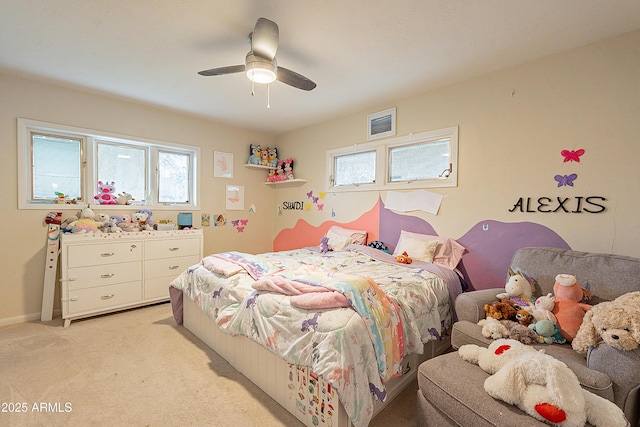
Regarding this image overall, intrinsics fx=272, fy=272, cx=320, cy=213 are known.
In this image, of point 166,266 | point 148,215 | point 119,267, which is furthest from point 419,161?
point 119,267

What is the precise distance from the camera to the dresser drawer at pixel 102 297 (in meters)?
2.82

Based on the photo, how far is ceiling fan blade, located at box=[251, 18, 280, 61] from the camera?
1.75m

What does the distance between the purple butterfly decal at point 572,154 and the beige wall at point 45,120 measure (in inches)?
161

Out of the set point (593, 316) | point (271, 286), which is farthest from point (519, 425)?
point (271, 286)

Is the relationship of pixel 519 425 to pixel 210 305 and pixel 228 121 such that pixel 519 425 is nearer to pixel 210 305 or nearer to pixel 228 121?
pixel 210 305

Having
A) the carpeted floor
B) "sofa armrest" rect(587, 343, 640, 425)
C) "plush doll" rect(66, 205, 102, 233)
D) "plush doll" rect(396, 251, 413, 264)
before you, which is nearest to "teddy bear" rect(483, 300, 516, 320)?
"sofa armrest" rect(587, 343, 640, 425)

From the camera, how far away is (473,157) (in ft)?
8.79

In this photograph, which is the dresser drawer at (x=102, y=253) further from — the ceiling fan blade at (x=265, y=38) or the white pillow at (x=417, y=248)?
the white pillow at (x=417, y=248)

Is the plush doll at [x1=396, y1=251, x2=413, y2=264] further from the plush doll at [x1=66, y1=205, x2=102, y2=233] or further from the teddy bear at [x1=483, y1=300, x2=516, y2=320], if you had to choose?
the plush doll at [x1=66, y1=205, x2=102, y2=233]

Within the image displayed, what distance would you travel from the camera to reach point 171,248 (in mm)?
3457

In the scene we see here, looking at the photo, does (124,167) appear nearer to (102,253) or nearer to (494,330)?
(102,253)

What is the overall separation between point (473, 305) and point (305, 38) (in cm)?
228

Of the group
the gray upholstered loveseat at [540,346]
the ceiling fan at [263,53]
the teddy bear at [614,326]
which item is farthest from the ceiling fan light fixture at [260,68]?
the teddy bear at [614,326]

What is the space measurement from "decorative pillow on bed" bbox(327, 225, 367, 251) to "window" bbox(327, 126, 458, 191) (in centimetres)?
59
